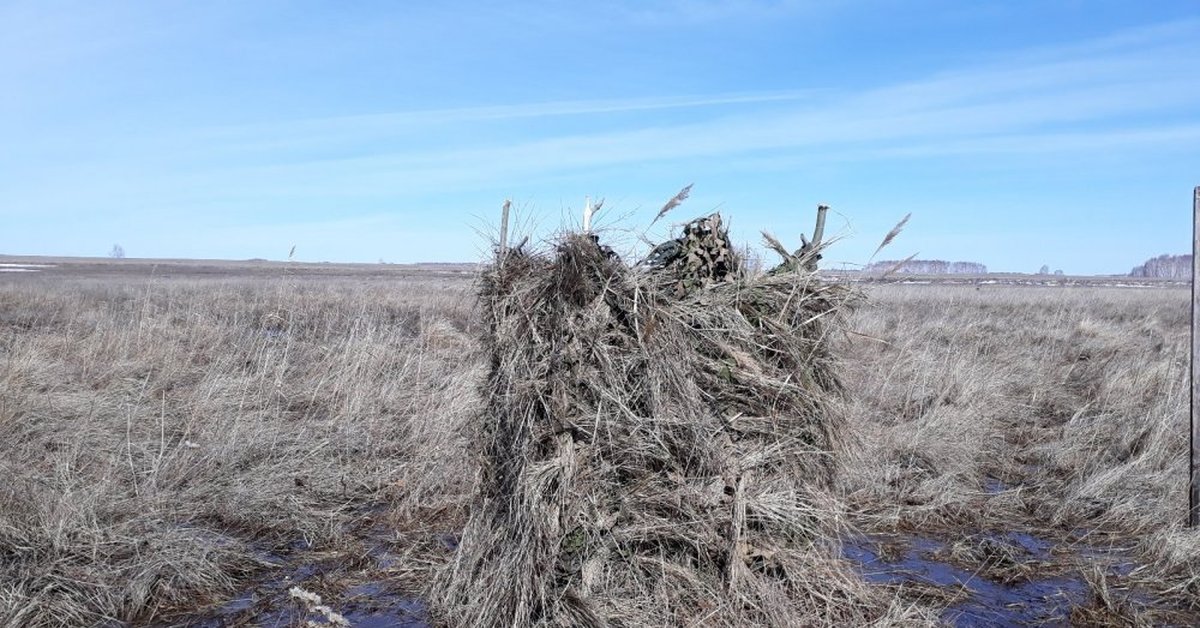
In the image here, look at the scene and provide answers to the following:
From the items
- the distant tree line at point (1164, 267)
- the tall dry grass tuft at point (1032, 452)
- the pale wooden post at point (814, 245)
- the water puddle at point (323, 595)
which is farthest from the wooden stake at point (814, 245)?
the distant tree line at point (1164, 267)

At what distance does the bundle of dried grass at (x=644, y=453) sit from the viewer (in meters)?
3.82

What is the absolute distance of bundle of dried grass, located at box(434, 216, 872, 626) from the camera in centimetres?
382

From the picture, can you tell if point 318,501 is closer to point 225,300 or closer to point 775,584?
point 775,584

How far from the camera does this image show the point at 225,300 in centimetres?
1917

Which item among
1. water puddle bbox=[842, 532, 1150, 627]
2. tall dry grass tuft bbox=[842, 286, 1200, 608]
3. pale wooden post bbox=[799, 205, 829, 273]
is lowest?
water puddle bbox=[842, 532, 1150, 627]

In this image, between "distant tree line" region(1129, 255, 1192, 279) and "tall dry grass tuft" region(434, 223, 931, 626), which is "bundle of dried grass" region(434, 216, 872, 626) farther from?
"distant tree line" region(1129, 255, 1192, 279)

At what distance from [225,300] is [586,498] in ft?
57.5

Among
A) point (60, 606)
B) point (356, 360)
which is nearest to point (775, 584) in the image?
point (60, 606)

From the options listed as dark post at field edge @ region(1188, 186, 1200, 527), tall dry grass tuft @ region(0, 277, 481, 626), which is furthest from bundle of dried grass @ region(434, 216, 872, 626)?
dark post at field edge @ region(1188, 186, 1200, 527)

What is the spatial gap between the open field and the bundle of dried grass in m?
0.42

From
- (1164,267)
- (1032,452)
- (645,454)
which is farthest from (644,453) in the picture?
(1164,267)

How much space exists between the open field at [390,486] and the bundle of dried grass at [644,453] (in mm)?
420

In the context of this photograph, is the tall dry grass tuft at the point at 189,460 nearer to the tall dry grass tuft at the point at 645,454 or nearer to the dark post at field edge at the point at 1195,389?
the tall dry grass tuft at the point at 645,454

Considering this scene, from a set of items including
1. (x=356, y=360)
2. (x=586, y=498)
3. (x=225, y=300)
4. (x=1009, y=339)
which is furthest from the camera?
(x=225, y=300)
